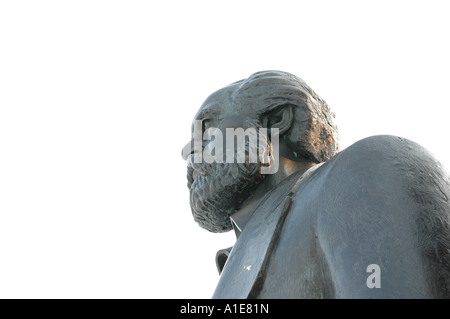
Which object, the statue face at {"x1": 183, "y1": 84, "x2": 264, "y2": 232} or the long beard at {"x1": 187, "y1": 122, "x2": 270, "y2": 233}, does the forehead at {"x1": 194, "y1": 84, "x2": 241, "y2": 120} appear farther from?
the long beard at {"x1": 187, "y1": 122, "x2": 270, "y2": 233}

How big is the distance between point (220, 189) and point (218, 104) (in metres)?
0.61

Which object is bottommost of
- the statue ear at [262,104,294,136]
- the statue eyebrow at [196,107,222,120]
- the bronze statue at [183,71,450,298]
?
the bronze statue at [183,71,450,298]

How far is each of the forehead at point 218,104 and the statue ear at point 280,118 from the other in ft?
0.77

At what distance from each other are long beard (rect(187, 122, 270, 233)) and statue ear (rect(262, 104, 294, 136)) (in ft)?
0.58

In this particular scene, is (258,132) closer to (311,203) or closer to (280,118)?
(280,118)

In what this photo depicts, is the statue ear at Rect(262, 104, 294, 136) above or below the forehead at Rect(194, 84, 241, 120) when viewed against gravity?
below

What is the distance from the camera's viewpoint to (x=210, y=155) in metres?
5.60

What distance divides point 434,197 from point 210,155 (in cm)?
175

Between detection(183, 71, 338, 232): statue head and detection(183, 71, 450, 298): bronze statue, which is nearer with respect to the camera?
detection(183, 71, 450, 298): bronze statue

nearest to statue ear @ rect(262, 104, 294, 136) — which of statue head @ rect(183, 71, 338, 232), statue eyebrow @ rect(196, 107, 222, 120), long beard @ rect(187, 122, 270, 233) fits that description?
statue head @ rect(183, 71, 338, 232)

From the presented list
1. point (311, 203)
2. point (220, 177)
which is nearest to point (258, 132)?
point (220, 177)

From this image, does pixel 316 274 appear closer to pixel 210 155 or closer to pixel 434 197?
pixel 434 197

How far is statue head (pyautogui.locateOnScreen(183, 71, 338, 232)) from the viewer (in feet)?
18.0
